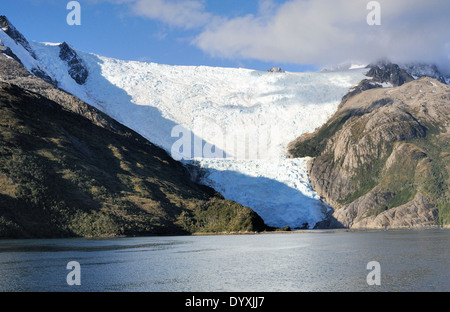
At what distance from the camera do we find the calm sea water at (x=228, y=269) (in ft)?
186

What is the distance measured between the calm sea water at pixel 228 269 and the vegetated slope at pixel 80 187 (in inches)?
1502

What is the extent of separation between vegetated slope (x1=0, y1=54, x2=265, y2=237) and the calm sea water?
38158 millimetres

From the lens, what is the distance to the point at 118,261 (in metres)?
79.2

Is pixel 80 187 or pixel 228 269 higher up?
pixel 80 187

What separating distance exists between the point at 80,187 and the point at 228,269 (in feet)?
303

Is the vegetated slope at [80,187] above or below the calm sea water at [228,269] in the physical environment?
above

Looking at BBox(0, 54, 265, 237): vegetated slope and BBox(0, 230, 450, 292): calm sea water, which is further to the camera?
BBox(0, 54, 265, 237): vegetated slope

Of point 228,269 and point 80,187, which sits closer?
point 228,269

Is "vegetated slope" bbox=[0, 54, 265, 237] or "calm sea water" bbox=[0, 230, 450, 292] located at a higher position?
"vegetated slope" bbox=[0, 54, 265, 237]

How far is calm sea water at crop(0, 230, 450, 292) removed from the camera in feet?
186

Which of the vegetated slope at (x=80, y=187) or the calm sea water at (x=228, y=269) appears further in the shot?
the vegetated slope at (x=80, y=187)

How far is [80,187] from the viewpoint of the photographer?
15150cm
